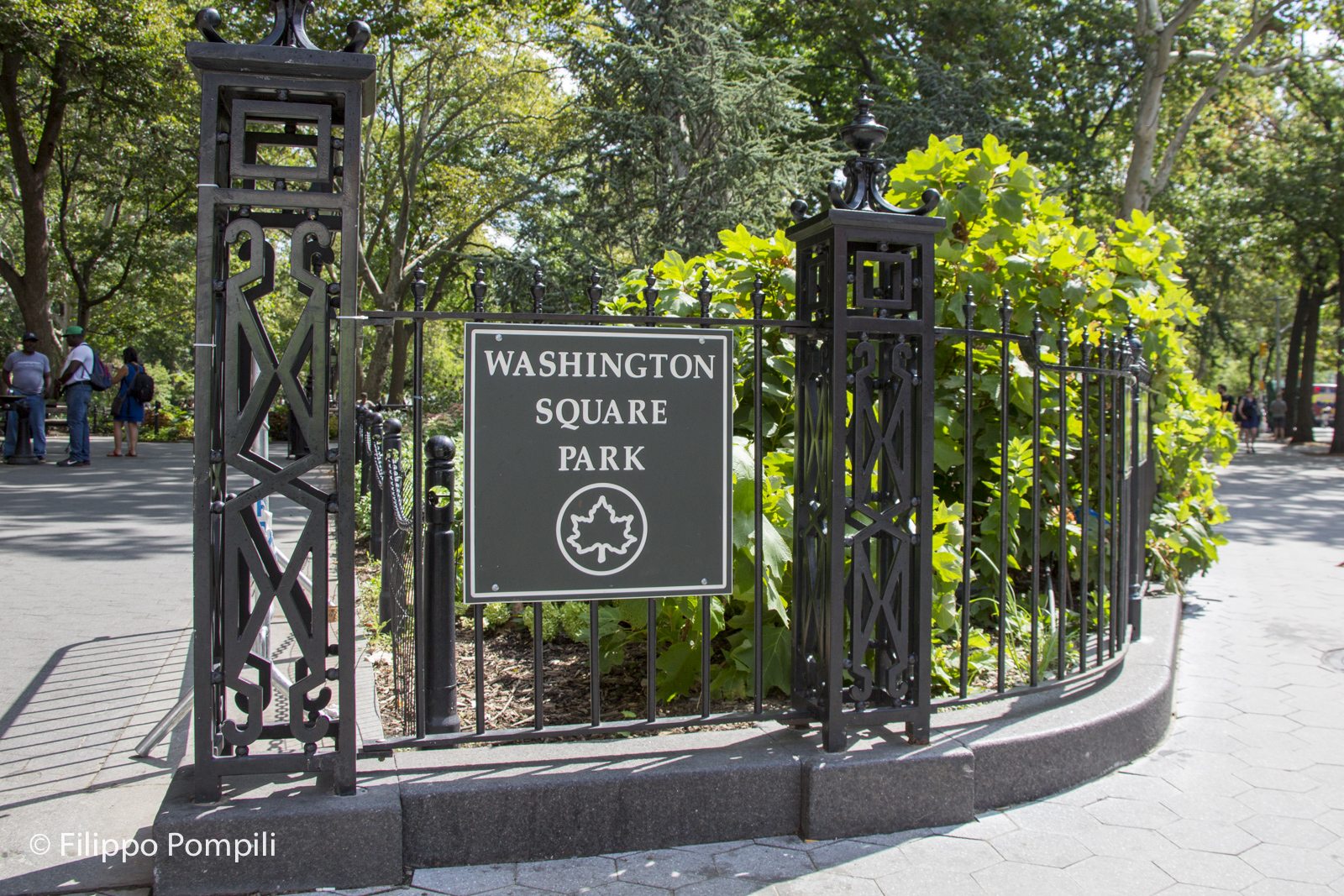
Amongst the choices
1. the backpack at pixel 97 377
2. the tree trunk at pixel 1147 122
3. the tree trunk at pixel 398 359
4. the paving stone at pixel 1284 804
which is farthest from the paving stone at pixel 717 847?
the tree trunk at pixel 398 359

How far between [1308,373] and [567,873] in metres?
32.5

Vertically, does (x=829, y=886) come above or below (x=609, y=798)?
below

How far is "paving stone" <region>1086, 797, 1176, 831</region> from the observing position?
11.1 ft

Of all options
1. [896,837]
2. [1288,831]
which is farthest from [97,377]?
[1288,831]

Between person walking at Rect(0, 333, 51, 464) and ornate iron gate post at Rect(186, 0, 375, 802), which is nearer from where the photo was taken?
ornate iron gate post at Rect(186, 0, 375, 802)

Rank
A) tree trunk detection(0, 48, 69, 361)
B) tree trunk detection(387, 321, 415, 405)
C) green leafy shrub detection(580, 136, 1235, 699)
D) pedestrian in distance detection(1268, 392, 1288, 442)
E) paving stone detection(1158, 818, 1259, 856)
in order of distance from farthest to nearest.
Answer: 1. pedestrian in distance detection(1268, 392, 1288, 442)
2. tree trunk detection(387, 321, 415, 405)
3. tree trunk detection(0, 48, 69, 361)
4. green leafy shrub detection(580, 136, 1235, 699)
5. paving stone detection(1158, 818, 1259, 856)

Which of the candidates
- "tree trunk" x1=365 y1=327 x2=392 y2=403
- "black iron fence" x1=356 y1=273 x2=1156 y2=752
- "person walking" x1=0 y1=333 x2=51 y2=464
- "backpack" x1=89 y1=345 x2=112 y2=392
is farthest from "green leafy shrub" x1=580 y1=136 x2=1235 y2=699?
"tree trunk" x1=365 y1=327 x2=392 y2=403

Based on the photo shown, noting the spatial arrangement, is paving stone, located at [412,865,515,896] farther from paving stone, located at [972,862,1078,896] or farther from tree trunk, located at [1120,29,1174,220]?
tree trunk, located at [1120,29,1174,220]

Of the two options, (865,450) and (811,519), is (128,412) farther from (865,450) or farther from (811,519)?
(865,450)

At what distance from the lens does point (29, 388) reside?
1430 cm

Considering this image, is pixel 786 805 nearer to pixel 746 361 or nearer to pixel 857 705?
pixel 857 705

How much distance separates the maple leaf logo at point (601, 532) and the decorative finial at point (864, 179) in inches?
52.0

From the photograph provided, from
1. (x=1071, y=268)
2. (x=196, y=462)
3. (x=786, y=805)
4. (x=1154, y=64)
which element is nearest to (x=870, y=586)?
(x=786, y=805)

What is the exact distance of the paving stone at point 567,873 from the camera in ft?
9.41
